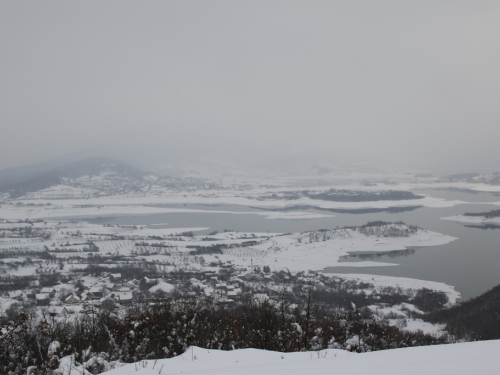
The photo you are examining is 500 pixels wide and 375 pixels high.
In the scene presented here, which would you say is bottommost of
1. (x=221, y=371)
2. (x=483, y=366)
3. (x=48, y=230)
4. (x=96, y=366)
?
(x=48, y=230)

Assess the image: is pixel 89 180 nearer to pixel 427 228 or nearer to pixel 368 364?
pixel 427 228

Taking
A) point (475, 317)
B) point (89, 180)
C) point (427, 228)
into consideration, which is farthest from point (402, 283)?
point (89, 180)

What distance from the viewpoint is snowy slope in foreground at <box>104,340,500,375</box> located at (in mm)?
1243

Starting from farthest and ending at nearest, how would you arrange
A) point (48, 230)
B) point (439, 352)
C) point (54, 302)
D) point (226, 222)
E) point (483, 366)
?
point (226, 222) < point (48, 230) < point (54, 302) < point (439, 352) < point (483, 366)

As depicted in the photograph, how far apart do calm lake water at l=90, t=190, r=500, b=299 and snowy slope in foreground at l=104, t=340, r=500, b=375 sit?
11249 mm

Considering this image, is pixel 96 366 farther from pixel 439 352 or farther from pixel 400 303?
pixel 400 303

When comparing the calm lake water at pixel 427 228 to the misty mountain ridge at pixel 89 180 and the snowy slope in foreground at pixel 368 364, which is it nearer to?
the snowy slope in foreground at pixel 368 364

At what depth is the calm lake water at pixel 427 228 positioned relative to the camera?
1286 centimetres

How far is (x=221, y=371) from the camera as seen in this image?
1.43 m

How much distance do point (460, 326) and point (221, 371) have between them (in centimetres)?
810

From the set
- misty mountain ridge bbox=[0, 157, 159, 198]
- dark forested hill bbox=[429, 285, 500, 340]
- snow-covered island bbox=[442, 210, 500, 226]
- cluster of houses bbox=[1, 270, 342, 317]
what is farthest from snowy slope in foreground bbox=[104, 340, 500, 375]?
misty mountain ridge bbox=[0, 157, 159, 198]

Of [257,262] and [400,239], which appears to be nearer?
[257,262]

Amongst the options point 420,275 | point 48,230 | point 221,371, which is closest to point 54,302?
point 221,371

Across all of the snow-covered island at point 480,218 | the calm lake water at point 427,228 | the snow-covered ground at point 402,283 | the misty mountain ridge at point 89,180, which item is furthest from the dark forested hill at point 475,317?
the misty mountain ridge at point 89,180
